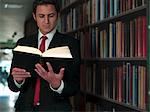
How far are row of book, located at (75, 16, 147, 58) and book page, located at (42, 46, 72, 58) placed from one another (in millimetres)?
Answer: 543

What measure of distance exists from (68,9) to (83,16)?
60cm

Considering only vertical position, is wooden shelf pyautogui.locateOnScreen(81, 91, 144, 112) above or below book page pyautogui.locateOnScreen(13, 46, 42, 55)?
below


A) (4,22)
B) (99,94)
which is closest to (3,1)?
(4,22)

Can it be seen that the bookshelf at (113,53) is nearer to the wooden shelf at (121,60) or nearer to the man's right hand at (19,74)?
the wooden shelf at (121,60)

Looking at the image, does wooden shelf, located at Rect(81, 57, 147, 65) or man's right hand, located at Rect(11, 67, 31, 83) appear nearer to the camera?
man's right hand, located at Rect(11, 67, 31, 83)

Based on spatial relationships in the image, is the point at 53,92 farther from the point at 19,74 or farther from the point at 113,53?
the point at 113,53

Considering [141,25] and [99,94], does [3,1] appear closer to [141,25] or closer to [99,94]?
[99,94]

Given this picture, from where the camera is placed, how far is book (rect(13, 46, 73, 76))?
4.63 ft

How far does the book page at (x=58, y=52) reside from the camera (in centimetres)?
140

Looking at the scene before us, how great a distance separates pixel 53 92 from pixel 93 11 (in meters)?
1.24

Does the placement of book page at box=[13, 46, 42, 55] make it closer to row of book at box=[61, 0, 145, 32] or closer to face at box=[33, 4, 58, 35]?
face at box=[33, 4, 58, 35]

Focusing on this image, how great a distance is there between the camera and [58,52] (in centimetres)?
141

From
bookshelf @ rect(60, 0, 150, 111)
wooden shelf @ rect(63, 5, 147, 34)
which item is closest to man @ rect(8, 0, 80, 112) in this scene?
bookshelf @ rect(60, 0, 150, 111)

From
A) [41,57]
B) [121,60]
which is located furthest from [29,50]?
[121,60]
